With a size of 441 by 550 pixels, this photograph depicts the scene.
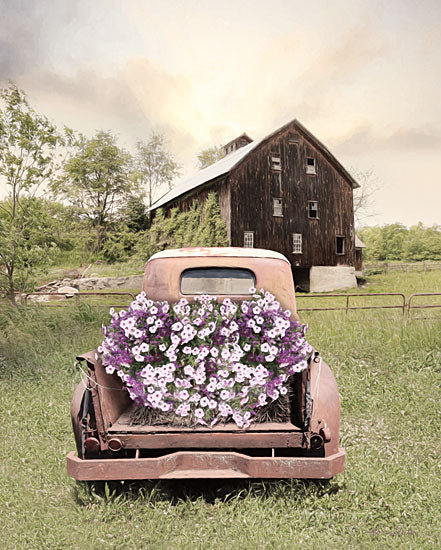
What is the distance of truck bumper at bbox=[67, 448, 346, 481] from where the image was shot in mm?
3334

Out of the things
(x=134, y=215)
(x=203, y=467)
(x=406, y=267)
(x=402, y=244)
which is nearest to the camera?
(x=203, y=467)

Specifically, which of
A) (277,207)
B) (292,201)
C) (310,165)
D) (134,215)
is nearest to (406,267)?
(310,165)

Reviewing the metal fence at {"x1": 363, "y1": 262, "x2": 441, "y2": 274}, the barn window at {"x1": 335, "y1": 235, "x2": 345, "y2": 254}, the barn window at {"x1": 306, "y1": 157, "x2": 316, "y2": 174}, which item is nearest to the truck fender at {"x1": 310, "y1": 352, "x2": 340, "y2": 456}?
the barn window at {"x1": 306, "y1": 157, "x2": 316, "y2": 174}

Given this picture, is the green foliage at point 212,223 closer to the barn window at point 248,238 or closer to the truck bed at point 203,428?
the barn window at point 248,238

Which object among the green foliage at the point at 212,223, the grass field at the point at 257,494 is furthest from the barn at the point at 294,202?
the grass field at the point at 257,494

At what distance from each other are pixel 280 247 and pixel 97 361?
25061 millimetres

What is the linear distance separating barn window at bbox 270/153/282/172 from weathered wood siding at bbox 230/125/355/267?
0.50ft

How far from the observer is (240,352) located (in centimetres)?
358

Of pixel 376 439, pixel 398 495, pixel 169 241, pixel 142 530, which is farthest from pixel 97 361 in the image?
pixel 169 241

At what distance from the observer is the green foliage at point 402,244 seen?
186ft

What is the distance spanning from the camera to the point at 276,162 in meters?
28.3

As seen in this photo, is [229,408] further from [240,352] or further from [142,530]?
[142,530]

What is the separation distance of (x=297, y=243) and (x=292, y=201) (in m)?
2.52

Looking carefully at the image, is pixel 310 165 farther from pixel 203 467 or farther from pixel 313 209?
pixel 203 467
